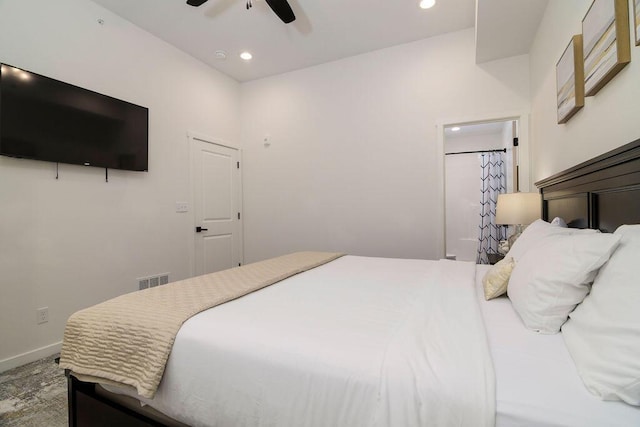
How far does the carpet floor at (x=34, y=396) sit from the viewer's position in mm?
1615

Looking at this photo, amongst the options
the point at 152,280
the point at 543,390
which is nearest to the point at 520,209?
the point at 543,390

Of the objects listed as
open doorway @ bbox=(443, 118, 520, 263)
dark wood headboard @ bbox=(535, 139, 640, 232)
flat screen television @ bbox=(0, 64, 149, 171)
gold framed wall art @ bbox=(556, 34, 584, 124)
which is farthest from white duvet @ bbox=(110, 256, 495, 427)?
open doorway @ bbox=(443, 118, 520, 263)

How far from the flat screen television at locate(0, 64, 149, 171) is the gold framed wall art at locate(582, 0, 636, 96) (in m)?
3.52

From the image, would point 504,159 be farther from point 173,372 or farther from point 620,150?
point 173,372

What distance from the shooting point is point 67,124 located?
2.45m

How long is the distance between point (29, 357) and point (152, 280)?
108 cm

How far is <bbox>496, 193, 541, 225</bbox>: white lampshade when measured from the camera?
7.92 feet

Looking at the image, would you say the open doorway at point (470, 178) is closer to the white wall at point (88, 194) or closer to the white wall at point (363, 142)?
the white wall at point (363, 142)

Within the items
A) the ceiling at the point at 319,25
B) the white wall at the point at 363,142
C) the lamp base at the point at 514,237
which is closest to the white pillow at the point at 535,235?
the lamp base at the point at 514,237

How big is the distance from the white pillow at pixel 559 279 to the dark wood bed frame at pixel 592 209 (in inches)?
10.7

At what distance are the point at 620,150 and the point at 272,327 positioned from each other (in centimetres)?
147

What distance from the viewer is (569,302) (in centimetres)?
99

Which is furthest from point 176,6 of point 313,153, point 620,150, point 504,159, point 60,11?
point 504,159

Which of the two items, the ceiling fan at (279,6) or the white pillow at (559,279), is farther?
the ceiling fan at (279,6)
